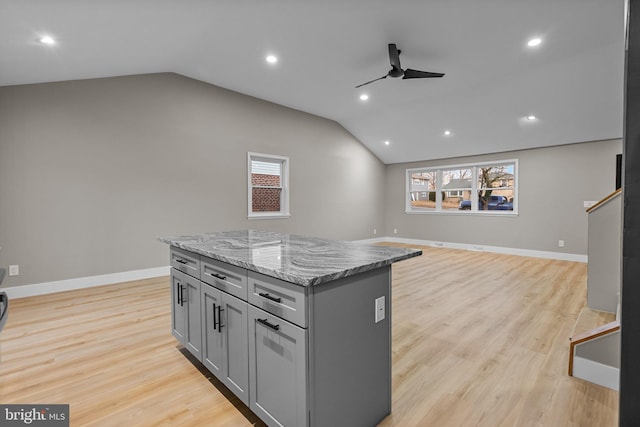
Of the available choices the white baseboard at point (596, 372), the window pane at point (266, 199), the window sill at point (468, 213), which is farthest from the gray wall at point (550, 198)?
the white baseboard at point (596, 372)

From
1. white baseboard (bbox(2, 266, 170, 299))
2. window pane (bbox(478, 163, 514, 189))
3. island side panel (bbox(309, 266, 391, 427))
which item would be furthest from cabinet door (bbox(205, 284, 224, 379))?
→ window pane (bbox(478, 163, 514, 189))

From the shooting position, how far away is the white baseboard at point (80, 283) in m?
3.84

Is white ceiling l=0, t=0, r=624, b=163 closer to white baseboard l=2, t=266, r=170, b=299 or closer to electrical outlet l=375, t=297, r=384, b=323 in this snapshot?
white baseboard l=2, t=266, r=170, b=299

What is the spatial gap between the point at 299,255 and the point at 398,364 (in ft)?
4.03

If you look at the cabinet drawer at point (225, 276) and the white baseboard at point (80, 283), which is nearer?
the cabinet drawer at point (225, 276)

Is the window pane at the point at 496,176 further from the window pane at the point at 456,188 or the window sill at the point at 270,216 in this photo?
the window sill at the point at 270,216

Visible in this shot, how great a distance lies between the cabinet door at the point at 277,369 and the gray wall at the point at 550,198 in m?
7.08

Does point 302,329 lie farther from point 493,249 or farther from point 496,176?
point 496,176

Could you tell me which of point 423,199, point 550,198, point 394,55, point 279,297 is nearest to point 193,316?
point 279,297

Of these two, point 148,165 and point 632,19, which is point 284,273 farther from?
point 148,165

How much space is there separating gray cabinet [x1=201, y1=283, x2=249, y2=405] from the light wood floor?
17 centimetres

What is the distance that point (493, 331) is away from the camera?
286cm

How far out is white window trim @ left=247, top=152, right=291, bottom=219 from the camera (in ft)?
19.6

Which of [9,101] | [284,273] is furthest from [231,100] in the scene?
[284,273]
